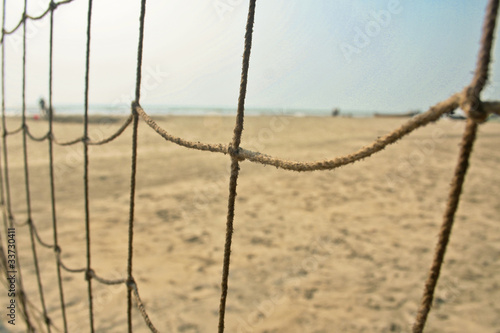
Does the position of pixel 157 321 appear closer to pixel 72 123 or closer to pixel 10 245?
pixel 10 245

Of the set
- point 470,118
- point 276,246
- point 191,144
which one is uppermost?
point 470,118

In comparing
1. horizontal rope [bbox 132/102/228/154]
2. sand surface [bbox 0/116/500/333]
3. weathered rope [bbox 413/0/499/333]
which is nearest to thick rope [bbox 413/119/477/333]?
weathered rope [bbox 413/0/499/333]

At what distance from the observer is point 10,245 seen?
7.04ft

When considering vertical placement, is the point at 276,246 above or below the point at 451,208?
below

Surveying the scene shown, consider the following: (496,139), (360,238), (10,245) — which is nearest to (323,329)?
(360,238)

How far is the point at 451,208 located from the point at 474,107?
0.12 meters

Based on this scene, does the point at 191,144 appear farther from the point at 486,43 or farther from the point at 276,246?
the point at 276,246

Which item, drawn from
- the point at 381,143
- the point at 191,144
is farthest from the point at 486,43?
the point at 191,144

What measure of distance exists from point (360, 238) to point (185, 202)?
78.6 inches

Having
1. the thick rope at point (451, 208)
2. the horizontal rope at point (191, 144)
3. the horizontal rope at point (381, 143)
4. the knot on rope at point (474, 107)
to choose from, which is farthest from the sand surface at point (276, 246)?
the knot on rope at point (474, 107)

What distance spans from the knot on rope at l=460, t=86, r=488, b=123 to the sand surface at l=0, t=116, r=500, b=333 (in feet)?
6.06

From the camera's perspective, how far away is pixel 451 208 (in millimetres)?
408

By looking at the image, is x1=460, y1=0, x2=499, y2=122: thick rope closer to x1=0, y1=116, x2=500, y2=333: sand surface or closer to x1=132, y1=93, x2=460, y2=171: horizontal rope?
x1=132, y1=93, x2=460, y2=171: horizontal rope

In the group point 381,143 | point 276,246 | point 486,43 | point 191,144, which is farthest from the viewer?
point 276,246
